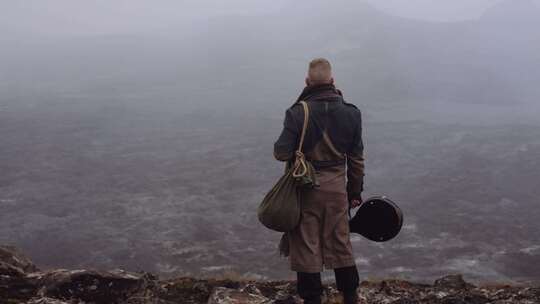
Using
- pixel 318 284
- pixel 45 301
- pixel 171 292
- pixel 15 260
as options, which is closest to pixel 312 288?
pixel 318 284

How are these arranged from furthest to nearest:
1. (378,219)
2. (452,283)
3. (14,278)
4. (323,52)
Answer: (323,52), (452,283), (14,278), (378,219)

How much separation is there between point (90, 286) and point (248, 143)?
29.0m

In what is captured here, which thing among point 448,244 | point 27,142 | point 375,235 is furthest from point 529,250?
point 27,142

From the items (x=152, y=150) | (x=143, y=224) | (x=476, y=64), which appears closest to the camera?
(x=143, y=224)

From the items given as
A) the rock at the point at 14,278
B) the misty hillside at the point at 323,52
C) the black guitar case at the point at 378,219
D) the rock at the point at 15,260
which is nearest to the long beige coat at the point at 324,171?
the black guitar case at the point at 378,219

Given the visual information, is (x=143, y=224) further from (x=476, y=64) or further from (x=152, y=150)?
(x=476, y=64)

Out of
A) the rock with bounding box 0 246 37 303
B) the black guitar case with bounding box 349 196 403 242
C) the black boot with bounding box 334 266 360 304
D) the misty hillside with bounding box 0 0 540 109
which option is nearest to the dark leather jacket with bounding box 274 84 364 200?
the black guitar case with bounding box 349 196 403 242

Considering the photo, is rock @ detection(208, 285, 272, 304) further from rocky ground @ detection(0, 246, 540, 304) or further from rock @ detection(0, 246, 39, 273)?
rock @ detection(0, 246, 39, 273)

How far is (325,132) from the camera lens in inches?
165

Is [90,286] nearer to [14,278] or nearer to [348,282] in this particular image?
[14,278]

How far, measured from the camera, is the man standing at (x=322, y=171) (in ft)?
13.7

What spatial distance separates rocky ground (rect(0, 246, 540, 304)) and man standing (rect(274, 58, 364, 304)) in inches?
39.0

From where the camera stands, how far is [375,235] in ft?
15.5

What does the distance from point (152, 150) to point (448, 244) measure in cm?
1975
